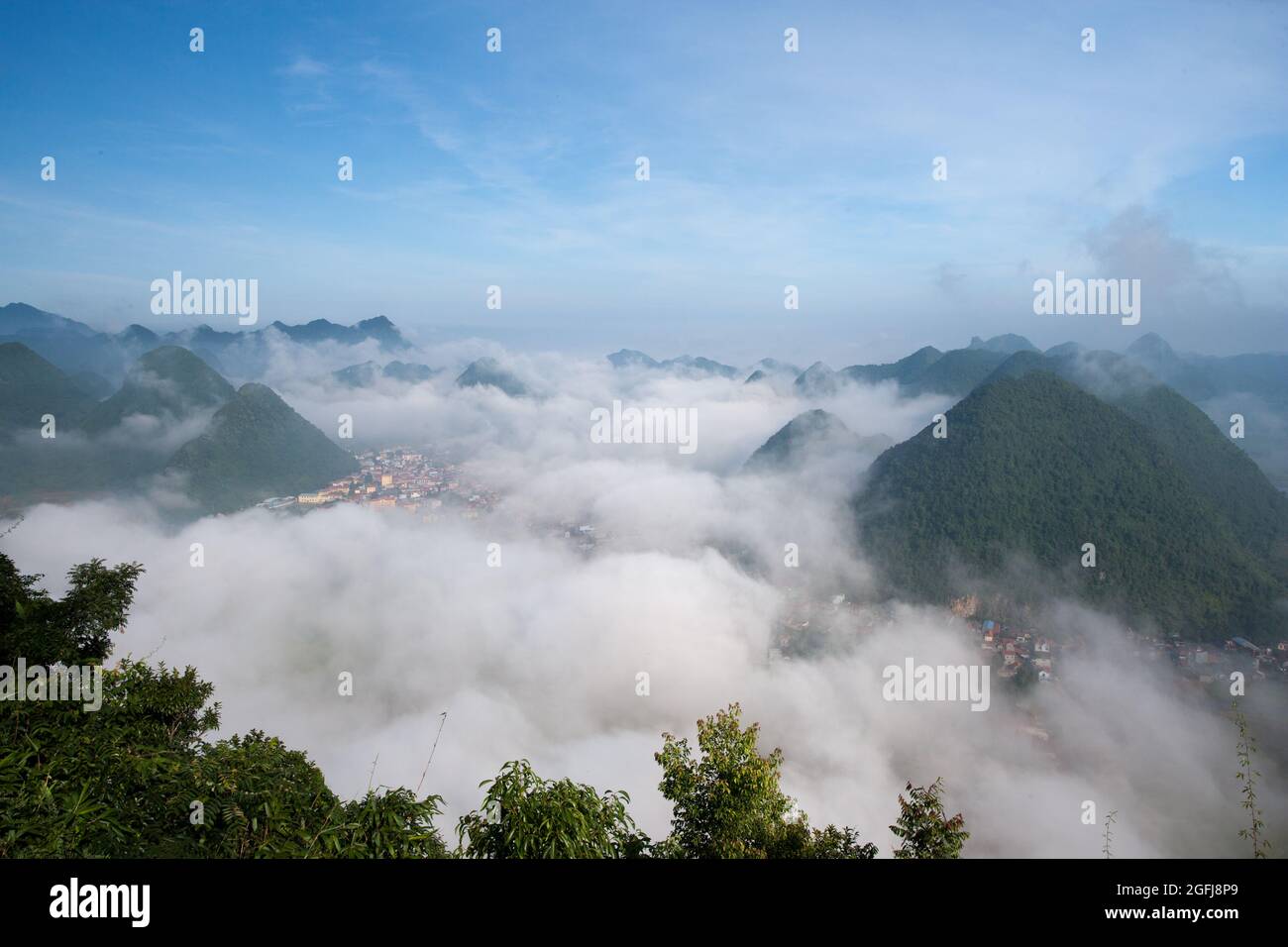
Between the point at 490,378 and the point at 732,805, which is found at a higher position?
the point at 490,378

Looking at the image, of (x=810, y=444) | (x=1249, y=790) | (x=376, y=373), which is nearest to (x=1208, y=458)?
(x=810, y=444)

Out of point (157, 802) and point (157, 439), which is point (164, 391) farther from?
point (157, 802)

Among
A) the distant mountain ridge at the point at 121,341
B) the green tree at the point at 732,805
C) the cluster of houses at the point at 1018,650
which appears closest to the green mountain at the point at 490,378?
the distant mountain ridge at the point at 121,341

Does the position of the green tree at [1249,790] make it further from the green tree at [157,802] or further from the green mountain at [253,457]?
Result: the green mountain at [253,457]
